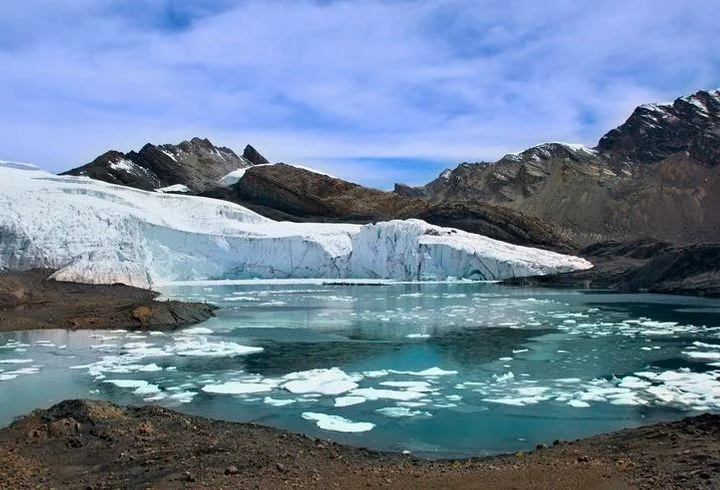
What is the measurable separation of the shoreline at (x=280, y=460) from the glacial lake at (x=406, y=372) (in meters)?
0.89

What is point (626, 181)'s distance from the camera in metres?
87.6

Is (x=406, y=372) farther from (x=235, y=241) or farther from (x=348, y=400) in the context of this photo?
(x=235, y=241)

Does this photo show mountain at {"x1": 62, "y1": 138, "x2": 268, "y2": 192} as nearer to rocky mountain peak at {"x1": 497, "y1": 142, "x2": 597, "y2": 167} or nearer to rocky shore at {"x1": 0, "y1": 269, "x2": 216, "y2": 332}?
rocky shore at {"x1": 0, "y1": 269, "x2": 216, "y2": 332}

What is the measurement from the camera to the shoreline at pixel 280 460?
570 centimetres

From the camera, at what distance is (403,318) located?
70.1ft

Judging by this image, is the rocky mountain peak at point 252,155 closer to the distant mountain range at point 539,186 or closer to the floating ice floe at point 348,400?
the distant mountain range at point 539,186

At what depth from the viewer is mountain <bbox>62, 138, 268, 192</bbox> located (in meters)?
62.0

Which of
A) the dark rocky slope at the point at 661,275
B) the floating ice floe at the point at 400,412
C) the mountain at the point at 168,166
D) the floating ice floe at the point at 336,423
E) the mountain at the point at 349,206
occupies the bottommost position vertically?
the floating ice floe at the point at 336,423

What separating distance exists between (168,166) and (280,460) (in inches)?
2588

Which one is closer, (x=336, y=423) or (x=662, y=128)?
(x=336, y=423)

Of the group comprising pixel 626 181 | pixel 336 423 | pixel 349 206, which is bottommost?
pixel 336 423

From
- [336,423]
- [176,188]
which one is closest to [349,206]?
[176,188]

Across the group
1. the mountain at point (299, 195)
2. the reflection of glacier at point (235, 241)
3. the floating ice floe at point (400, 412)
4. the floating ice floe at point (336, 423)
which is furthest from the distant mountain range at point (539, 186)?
the floating ice floe at point (336, 423)

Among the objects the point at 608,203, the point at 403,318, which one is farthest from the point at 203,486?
the point at 608,203
